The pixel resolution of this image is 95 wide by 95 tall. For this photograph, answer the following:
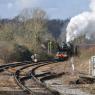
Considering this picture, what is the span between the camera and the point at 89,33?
45.9m

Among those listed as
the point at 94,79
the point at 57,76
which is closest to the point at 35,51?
the point at 57,76

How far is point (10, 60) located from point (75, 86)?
33.0 meters

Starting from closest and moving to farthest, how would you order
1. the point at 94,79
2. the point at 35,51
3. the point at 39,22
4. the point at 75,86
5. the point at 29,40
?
the point at 75,86 → the point at 94,79 → the point at 35,51 → the point at 29,40 → the point at 39,22

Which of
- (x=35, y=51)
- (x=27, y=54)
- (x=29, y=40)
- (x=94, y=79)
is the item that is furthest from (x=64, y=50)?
(x=94, y=79)

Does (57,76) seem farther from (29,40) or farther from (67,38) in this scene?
(29,40)

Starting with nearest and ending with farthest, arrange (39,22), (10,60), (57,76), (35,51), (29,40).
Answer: (57,76)
(10,60)
(35,51)
(29,40)
(39,22)

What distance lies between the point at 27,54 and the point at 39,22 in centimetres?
2496

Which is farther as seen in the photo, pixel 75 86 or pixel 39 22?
pixel 39 22

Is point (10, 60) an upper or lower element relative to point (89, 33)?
lower

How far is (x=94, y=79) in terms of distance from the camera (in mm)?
22281

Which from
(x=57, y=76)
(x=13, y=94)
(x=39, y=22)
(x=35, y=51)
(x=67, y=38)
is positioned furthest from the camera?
(x=39, y=22)

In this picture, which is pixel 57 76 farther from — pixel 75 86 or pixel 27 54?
pixel 27 54

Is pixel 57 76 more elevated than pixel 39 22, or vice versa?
pixel 39 22

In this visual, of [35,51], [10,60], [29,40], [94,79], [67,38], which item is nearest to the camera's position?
[94,79]
